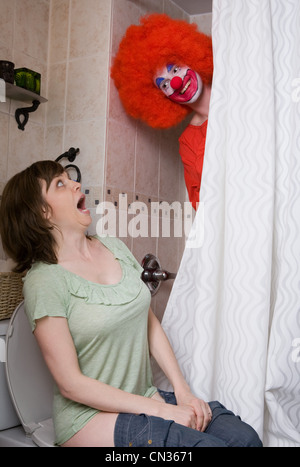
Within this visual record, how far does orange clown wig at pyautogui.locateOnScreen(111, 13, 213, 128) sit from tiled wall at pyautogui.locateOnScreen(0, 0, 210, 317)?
5 centimetres

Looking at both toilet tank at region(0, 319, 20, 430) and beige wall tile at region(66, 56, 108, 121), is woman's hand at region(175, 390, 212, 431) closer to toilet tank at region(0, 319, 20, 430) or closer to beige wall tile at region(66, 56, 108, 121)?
toilet tank at region(0, 319, 20, 430)

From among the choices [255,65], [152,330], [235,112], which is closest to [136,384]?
[152,330]

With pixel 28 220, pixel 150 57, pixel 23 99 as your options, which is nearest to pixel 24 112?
pixel 23 99

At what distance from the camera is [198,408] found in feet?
3.66

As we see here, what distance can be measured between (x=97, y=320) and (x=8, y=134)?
85 cm

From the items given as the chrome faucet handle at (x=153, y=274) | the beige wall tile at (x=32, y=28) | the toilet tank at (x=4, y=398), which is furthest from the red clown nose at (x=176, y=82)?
the toilet tank at (x=4, y=398)

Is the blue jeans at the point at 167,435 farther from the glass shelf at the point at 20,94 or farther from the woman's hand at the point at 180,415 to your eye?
the glass shelf at the point at 20,94

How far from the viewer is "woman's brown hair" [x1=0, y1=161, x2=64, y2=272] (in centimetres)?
119

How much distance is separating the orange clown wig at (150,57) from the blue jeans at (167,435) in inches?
45.1

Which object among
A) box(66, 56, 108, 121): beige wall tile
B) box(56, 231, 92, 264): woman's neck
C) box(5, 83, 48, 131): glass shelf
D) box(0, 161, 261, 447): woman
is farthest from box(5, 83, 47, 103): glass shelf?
box(56, 231, 92, 264): woman's neck

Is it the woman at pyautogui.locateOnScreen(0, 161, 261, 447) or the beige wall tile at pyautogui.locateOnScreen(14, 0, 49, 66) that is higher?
the beige wall tile at pyautogui.locateOnScreen(14, 0, 49, 66)

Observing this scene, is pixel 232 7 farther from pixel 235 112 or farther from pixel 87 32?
pixel 87 32

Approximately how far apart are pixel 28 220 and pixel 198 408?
2.03 ft

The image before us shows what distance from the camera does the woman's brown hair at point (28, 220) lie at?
119 cm
